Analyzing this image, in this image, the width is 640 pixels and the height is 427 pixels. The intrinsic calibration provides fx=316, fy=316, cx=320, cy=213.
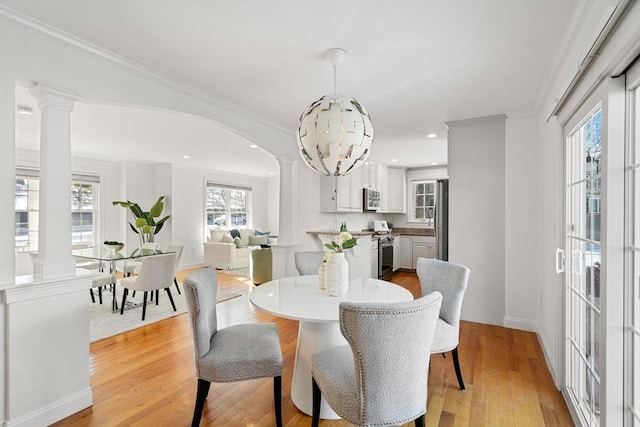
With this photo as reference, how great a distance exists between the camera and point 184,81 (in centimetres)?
262

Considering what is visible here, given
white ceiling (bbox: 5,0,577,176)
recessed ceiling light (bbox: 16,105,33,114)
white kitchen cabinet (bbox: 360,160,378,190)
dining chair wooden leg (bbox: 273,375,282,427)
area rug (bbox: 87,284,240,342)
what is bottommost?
area rug (bbox: 87,284,240,342)

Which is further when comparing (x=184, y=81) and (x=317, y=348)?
(x=184, y=81)

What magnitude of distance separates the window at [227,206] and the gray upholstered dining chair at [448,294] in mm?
6472

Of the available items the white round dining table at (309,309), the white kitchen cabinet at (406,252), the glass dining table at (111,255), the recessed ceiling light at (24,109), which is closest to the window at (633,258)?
the white round dining table at (309,309)

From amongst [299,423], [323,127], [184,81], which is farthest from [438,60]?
[299,423]

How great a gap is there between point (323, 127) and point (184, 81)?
59.5 inches

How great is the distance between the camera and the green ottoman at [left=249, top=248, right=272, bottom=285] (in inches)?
217

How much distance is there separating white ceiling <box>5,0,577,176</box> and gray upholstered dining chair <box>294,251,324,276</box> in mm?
1509

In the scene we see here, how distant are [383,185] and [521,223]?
3714 millimetres

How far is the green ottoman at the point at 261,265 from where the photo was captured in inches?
217

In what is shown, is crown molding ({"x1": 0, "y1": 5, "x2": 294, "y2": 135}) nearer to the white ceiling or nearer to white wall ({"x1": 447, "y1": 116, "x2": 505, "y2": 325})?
the white ceiling

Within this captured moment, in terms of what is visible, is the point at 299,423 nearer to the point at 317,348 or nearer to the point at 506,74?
the point at 317,348

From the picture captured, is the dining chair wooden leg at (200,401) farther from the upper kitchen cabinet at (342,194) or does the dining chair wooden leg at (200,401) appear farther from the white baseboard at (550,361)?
the upper kitchen cabinet at (342,194)

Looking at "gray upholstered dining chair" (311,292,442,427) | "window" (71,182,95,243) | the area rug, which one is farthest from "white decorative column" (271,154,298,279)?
"window" (71,182,95,243)
